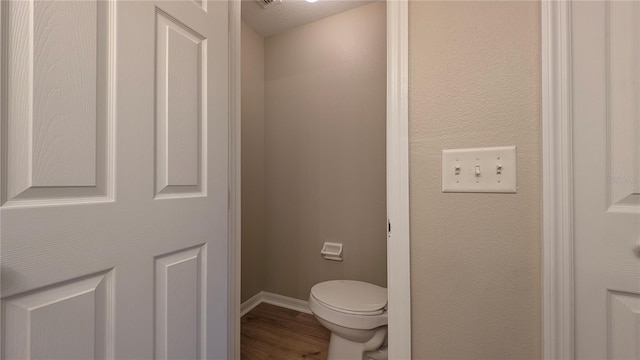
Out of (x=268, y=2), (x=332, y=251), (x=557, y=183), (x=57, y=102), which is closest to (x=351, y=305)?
(x=332, y=251)

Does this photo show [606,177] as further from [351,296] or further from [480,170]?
[351,296]

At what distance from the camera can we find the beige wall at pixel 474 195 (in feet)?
2.24

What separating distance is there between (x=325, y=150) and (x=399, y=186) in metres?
1.21

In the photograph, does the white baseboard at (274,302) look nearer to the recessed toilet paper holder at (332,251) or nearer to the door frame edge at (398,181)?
the recessed toilet paper holder at (332,251)

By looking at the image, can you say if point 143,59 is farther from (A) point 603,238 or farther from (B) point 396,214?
(A) point 603,238

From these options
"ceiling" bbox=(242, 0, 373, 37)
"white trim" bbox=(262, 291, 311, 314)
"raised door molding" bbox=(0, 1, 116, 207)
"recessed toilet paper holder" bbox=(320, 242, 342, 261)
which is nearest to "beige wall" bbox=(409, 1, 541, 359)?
"raised door molding" bbox=(0, 1, 116, 207)

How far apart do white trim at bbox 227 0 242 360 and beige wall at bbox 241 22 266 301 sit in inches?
34.7

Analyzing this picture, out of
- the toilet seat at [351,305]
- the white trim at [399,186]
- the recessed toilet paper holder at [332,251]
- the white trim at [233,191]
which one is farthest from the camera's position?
the recessed toilet paper holder at [332,251]

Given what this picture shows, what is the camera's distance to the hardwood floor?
152 cm

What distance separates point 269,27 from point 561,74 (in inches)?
78.4

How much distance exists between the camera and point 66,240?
1.82 ft

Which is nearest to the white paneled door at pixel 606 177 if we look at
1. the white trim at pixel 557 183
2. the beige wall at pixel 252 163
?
the white trim at pixel 557 183

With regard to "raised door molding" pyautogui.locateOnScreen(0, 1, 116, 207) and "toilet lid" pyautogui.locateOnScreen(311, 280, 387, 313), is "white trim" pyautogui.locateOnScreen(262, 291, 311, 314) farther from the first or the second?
"raised door molding" pyautogui.locateOnScreen(0, 1, 116, 207)

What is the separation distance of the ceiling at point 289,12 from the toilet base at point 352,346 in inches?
82.3
